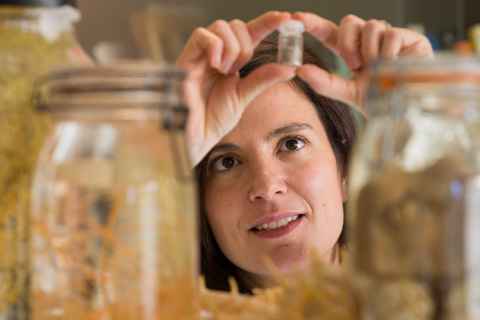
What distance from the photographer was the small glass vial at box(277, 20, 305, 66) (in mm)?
874

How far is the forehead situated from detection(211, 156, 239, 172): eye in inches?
1.4

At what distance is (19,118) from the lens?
514mm

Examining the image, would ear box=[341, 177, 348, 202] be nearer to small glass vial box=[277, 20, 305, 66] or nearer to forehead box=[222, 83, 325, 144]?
forehead box=[222, 83, 325, 144]

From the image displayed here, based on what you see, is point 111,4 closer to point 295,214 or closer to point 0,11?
point 295,214

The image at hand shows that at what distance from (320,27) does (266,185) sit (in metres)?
0.36

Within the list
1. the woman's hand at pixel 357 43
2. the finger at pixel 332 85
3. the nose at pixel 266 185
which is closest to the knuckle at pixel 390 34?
the woman's hand at pixel 357 43

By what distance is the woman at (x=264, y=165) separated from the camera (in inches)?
45.1

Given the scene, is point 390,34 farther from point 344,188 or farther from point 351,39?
point 344,188

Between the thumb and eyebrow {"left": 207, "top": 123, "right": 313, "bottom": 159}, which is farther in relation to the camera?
eyebrow {"left": 207, "top": 123, "right": 313, "bottom": 159}

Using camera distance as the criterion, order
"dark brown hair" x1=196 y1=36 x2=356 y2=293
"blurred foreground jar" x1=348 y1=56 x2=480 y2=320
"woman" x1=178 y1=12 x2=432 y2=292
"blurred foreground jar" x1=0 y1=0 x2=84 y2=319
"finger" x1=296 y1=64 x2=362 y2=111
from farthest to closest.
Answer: "dark brown hair" x1=196 y1=36 x2=356 y2=293
"woman" x1=178 y1=12 x2=432 y2=292
"finger" x1=296 y1=64 x2=362 y2=111
"blurred foreground jar" x1=0 y1=0 x2=84 y2=319
"blurred foreground jar" x1=348 y1=56 x2=480 y2=320

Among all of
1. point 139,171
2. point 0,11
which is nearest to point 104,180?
point 139,171

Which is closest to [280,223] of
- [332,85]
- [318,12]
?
[332,85]

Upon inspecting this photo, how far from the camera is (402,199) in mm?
390

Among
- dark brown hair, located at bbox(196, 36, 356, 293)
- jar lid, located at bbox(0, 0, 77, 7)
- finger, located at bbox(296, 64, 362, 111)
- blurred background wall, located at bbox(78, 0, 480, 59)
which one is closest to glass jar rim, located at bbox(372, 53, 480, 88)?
jar lid, located at bbox(0, 0, 77, 7)
